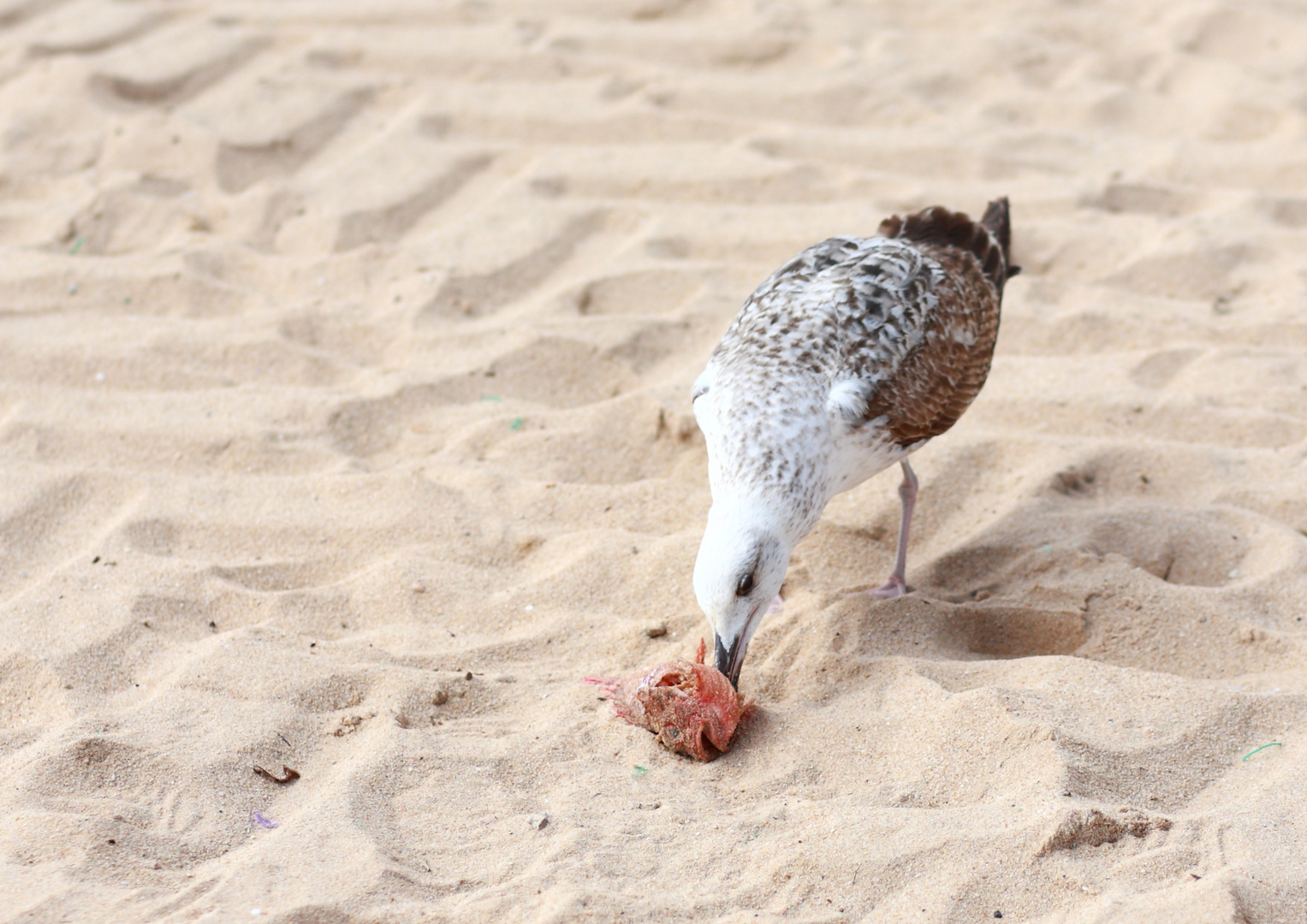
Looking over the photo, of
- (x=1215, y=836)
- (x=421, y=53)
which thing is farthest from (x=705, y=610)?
(x=421, y=53)

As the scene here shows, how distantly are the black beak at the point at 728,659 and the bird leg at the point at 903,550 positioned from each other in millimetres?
727

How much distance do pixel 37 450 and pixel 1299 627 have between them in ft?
14.4

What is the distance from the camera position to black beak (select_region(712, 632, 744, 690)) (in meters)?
3.60

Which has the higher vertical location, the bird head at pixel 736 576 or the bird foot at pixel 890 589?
the bird head at pixel 736 576

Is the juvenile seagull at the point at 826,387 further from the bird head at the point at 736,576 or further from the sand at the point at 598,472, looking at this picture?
the sand at the point at 598,472

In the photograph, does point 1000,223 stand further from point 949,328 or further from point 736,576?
point 736,576

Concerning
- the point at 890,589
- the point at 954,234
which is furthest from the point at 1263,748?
the point at 954,234

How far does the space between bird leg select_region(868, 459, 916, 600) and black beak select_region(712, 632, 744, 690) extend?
2.39 feet

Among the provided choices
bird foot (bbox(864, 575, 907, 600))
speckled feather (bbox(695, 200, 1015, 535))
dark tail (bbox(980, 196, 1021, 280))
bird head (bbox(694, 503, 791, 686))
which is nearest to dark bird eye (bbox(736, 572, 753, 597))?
bird head (bbox(694, 503, 791, 686))

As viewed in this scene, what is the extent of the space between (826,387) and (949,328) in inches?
25.6

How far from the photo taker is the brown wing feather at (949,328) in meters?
4.07

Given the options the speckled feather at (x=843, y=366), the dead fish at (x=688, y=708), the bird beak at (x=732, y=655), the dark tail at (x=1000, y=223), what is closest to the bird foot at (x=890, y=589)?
the speckled feather at (x=843, y=366)

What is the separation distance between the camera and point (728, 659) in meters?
3.60

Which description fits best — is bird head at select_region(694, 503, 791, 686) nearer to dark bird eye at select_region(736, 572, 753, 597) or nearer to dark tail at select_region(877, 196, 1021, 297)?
dark bird eye at select_region(736, 572, 753, 597)
